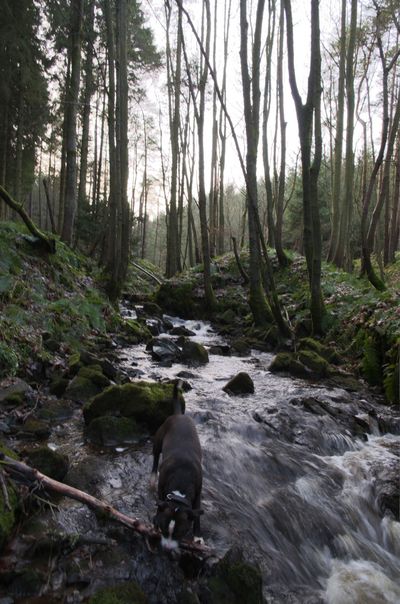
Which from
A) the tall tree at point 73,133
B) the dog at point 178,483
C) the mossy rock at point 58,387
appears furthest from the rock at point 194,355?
the tall tree at point 73,133

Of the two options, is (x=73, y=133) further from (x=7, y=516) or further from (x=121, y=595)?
(x=121, y=595)

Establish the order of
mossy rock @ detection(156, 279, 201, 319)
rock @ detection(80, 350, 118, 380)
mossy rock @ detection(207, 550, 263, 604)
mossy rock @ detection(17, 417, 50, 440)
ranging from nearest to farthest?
mossy rock @ detection(207, 550, 263, 604)
mossy rock @ detection(17, 417, 50, 440)
rock @ detection(80, 350, 118, 380)
mossy rock @ detection(156, 279, 201, 319)

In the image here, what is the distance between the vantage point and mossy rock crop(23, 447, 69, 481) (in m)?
3.84

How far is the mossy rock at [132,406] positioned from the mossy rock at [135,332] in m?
5.18

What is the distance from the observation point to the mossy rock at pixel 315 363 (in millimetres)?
8875

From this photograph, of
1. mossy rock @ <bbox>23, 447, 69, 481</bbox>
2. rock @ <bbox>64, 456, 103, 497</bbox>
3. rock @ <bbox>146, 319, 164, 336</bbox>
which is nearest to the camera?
mossy rock @ <bbox>23, 447, 69, 481</bbox>

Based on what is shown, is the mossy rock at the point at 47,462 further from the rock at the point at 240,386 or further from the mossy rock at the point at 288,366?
the mossy rock at the point at 288,366

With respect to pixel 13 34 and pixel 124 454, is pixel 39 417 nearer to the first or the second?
pixel 124 454

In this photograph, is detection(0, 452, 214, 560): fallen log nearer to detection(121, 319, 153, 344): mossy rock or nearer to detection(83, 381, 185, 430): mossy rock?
detection(83, 381, 185, 430): mossy rock

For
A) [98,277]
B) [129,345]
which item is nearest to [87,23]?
[98,277]

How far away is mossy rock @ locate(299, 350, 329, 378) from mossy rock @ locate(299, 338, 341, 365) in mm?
418

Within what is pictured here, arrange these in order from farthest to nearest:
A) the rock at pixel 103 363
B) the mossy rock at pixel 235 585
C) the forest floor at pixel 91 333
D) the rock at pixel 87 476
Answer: the rock at pixel 103 363, the forest floor at pixel 91 333, the rock at pixel 87 476, the mossy rock at pixel 235 585

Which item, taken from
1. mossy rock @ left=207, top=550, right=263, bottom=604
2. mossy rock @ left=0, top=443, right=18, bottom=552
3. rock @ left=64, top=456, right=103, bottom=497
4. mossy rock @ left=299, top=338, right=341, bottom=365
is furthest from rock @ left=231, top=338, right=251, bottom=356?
mossy rock @ left=0, top=443, right=18, bottom=552

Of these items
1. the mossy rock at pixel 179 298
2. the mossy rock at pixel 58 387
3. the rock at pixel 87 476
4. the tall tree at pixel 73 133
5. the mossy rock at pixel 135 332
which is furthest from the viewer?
the mossy rock at pixel 179 298
